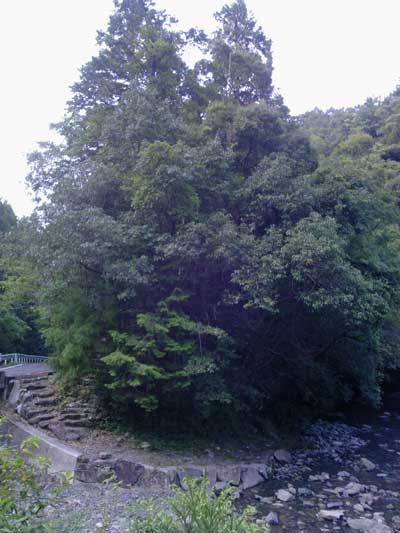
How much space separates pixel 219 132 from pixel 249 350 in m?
5.03

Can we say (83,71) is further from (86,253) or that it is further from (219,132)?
(86,253)

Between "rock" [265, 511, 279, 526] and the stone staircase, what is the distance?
3.62 metres

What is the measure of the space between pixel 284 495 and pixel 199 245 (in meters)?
4.31

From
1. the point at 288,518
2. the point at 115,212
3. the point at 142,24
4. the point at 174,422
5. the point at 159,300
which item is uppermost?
the point at 142,24

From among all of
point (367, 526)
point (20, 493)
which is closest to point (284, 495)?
point (367, 526)

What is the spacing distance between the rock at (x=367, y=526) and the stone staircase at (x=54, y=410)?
4.69m

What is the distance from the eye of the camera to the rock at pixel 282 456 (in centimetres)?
874

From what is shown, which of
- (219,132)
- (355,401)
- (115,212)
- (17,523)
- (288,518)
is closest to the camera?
(17,523)

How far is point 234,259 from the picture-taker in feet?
25.2

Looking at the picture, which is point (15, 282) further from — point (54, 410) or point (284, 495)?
point (284, 495)

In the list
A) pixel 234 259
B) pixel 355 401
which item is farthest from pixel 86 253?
pixel 355 401

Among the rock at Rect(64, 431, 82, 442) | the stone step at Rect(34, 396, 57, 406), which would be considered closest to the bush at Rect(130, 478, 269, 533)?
the rock at Rect(64, 431, 82, 442)

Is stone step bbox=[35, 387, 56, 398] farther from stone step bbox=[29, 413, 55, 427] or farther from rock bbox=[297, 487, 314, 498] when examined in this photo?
rock bbox=[297, 487, 314, 498]

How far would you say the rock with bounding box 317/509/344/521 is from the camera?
6.11m
